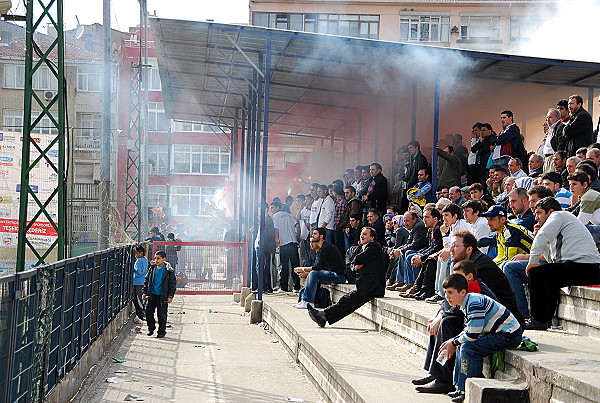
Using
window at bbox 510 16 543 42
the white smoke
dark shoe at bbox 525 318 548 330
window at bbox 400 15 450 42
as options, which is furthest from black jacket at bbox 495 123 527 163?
window at bbox 510 16 543 42

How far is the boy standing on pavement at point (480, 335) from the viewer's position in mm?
6402

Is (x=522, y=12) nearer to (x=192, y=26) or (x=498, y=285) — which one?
(x=192, y=26)

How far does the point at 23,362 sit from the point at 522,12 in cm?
4950

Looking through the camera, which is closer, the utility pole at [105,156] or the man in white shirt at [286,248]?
the utility pole at [105,156]

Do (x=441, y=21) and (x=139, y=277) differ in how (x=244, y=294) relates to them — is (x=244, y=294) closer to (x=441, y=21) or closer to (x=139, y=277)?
(x=139, y=277)

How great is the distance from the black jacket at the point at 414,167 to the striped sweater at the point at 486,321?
375 inches

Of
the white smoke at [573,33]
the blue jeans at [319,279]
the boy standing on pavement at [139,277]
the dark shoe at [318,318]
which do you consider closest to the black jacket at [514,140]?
the blue jeans at [319,279]

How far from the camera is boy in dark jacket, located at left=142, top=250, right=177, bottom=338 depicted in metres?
14.5

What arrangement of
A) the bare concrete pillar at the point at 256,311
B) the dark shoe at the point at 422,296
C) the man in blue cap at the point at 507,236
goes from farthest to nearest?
the bare concrete pillar at the point at 256,311 < the dark shoe at the point at 422,296 < the man in blue cap at the point at 507,236

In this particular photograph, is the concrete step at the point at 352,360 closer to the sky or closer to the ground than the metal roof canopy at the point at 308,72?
closer to the ground

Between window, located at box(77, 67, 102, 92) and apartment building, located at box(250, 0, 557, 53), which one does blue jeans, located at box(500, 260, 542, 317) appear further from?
window, located at box(77, 67, 102, 92)

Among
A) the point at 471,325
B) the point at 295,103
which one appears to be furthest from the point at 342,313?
the point at 295,103

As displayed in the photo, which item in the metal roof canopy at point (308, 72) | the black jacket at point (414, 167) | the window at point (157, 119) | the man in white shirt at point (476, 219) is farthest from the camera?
the window at point (157, 119)

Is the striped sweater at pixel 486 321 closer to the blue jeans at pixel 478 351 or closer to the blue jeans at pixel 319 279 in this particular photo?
the blue jeans at pixel 478 351
